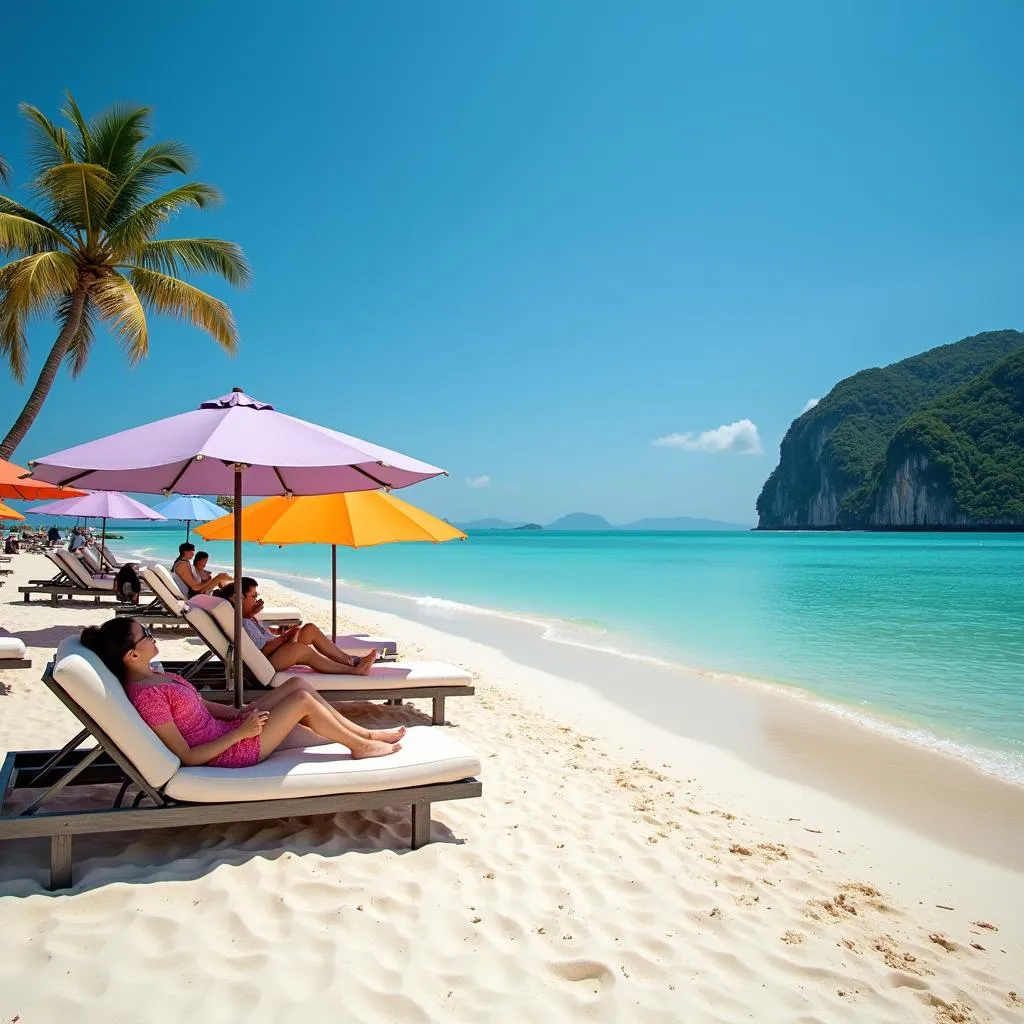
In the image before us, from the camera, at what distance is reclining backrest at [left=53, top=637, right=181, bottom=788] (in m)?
2.93

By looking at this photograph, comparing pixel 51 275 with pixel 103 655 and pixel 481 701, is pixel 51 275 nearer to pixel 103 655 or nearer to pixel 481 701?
pixel 481 701

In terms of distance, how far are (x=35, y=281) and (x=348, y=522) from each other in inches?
386

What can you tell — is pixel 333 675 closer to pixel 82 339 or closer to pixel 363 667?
pixel 363 667

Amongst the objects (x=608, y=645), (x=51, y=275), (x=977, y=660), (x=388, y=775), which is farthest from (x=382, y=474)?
(x=51, y=275)

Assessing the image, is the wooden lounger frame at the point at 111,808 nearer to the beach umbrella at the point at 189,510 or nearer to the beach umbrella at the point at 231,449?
the beach umbrella at the point at 231,449

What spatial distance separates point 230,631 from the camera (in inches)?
211

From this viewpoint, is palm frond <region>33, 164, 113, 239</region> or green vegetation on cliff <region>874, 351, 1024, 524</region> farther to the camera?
green vegetation on cliff <region>874, 351, 1024, 524</region>

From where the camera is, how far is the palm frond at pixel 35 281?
12.8 meters

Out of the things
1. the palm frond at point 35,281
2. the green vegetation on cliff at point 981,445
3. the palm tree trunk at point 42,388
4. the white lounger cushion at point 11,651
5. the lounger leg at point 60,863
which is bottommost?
the lounger leg at point 60,863

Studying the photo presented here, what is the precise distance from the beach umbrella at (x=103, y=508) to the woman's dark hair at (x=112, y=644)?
1190 centimetres

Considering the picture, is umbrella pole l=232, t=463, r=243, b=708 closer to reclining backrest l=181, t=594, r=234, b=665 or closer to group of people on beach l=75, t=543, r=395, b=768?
reclining backrest l=181, t=594, r=234, b=665

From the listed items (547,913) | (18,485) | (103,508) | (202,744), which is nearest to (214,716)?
(202,744)

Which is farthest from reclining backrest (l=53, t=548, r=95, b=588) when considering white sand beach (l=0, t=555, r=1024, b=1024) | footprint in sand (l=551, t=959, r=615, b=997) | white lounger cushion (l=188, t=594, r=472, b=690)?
footprint in sand (l=551, t=959, r=615, b=997)

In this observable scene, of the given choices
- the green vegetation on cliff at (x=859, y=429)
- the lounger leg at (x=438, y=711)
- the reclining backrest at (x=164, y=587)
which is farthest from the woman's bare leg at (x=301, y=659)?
the green vegetation on cliff at (x=859, y=429)
